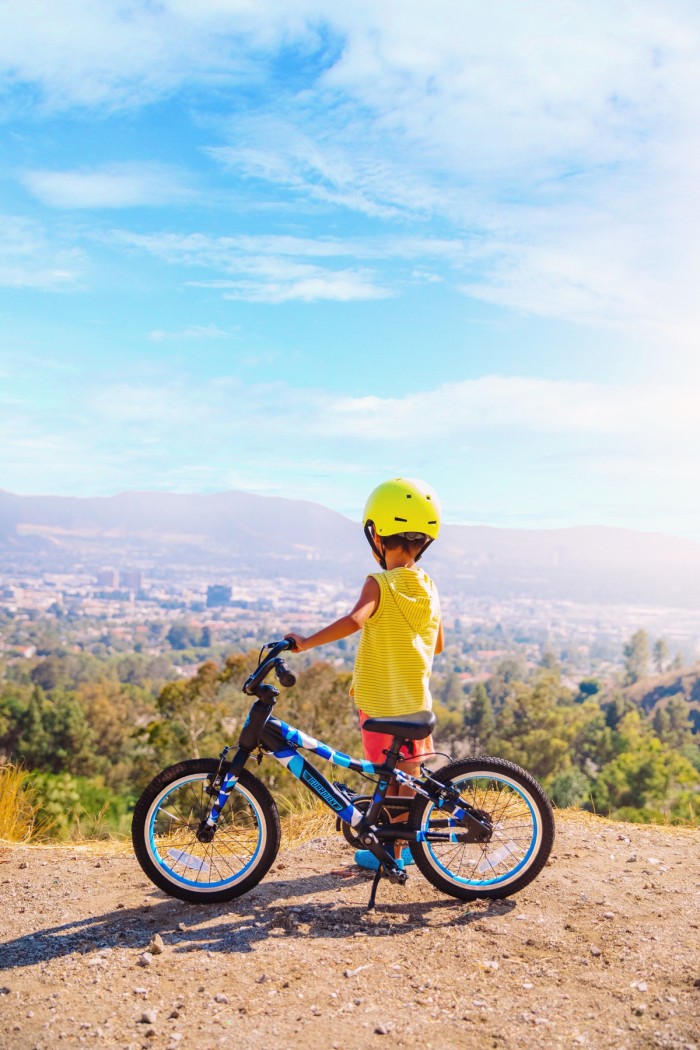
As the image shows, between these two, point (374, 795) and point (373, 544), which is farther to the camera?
point (373, 544)

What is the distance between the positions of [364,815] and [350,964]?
0.87 metres

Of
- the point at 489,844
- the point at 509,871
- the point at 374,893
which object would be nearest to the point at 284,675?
the point at 374,893

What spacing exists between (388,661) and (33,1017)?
94.5 inches

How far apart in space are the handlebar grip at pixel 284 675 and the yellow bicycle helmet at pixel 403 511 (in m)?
1.01

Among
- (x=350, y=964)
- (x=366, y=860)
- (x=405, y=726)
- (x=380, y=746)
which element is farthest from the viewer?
(x=366, y=860)

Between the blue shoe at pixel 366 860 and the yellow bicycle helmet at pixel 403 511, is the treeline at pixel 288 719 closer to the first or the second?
the blue shoe at pixel 366 860

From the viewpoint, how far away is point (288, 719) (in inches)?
1305

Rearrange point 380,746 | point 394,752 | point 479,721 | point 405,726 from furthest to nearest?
point 479,721, point 380,746, point 394,752, point 405,726

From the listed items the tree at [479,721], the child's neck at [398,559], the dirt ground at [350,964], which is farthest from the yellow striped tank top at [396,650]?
the tree at [479,721]

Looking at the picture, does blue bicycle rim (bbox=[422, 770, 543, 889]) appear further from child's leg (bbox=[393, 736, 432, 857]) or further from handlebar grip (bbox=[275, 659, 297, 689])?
handlebar grip (bbox=[275, 659, 297, 689])

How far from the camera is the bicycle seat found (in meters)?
4.63

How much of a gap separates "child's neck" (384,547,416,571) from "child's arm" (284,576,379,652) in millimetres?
273

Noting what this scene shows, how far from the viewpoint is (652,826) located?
6902 millimetres

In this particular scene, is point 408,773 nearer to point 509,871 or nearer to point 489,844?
point 489,844
